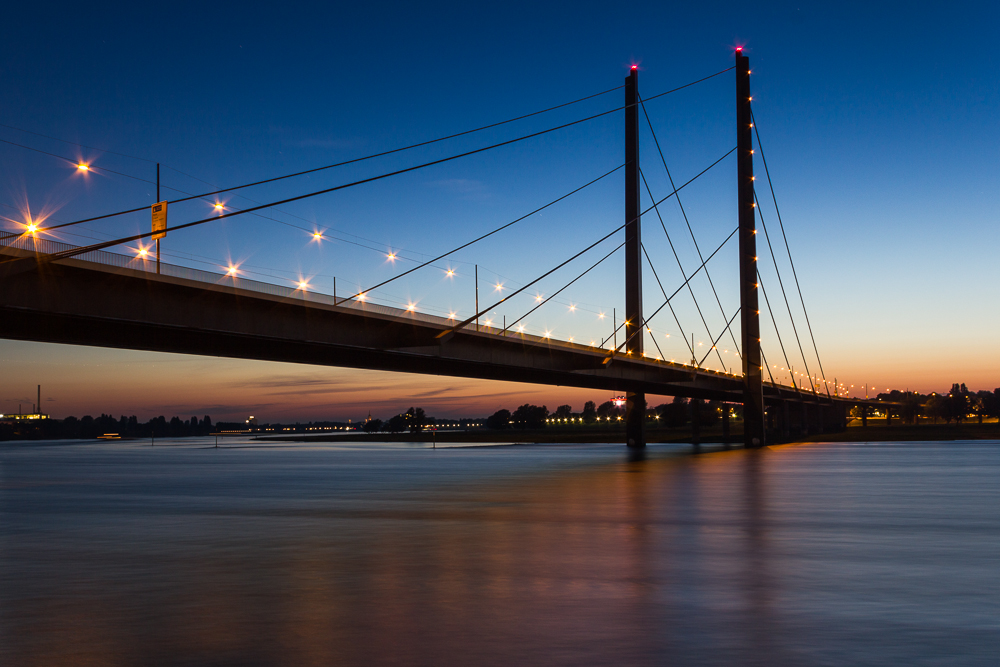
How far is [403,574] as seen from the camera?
47.5 feet

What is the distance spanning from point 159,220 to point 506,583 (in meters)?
20.5

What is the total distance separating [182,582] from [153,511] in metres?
16.4

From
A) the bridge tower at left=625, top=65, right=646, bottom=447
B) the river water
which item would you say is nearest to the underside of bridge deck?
the river water

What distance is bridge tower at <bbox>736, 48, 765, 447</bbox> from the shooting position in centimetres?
9106

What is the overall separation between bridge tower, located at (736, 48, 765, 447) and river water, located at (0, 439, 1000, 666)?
200ft

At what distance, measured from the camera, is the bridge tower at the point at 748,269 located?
91062 millimetres

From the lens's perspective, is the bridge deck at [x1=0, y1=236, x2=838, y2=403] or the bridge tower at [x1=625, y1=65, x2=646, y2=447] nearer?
the bridge deck at [x1=0, y1=236, x2=838, y2=403]

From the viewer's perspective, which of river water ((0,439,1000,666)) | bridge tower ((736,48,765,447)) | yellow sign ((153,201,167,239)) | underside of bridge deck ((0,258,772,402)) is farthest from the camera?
bridge tower ((736,48,765,447))

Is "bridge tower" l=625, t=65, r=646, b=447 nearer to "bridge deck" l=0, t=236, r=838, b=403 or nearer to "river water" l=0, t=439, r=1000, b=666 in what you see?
"bridge deck" l=0, t=236, r=838, b=403

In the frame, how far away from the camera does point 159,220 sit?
28453mm

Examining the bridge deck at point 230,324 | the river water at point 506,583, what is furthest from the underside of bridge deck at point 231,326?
the river water at point 506,583

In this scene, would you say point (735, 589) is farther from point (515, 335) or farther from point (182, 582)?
point (515, 335)

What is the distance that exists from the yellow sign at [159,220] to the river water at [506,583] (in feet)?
30.4

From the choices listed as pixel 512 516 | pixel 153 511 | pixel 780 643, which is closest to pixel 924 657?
pixel 780 643
